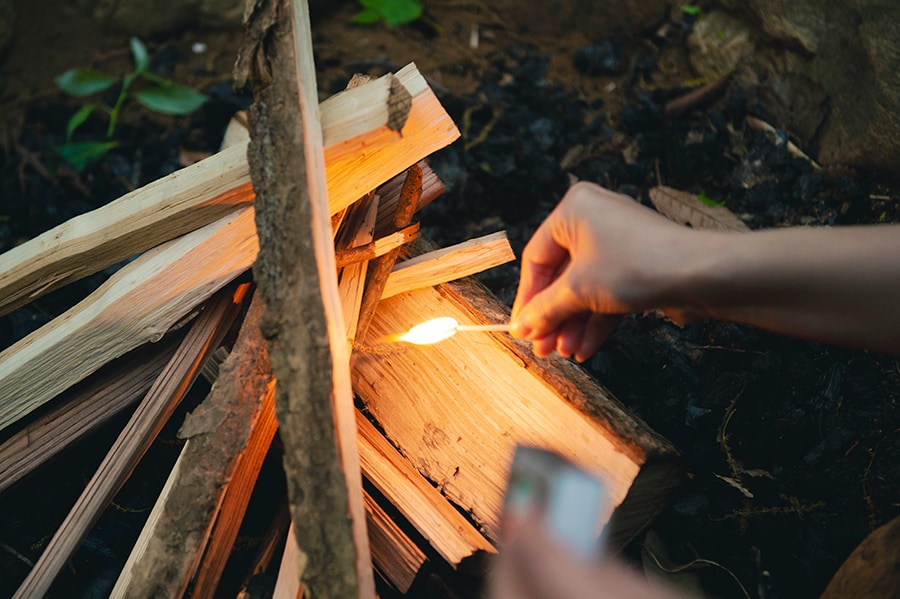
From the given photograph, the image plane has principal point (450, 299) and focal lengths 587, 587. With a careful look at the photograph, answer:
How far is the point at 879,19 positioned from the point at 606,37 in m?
1.73

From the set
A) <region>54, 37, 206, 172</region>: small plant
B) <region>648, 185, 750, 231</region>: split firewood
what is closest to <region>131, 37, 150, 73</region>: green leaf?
<region>54, 37, 206, 172</region>: small plant

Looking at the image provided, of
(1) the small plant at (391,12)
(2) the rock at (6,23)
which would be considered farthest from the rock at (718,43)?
(2) the rock at (6,23)

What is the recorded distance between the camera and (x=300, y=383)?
143 centimetres

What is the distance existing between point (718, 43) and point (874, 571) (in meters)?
3.23

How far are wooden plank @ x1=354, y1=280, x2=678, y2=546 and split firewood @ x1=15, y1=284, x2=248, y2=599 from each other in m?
0.54

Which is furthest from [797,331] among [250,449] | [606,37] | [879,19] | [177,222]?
[606,37]

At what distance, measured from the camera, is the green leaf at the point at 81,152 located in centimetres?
367

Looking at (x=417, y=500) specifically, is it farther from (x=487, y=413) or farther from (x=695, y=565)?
(x=695, y=565)

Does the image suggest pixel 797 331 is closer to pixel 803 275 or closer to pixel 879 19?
pixel 803 275

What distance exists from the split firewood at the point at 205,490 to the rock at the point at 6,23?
3645 mm

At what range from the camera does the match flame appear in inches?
73.9

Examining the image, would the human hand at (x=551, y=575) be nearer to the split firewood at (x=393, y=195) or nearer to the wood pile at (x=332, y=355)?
the wood pile at (x=332, y=355)

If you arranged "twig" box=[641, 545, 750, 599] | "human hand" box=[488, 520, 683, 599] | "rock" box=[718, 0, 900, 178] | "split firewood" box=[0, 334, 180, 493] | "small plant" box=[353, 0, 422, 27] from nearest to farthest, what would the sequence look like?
1. "human hand" box=[488, 520, 683, 599]
2. "split firewood" box=[0, 334, 180, 493]
3. "twig" box=[641, 545, 750, 599]
4. "rock" box=[718, 0, 900, 178]
5. "small plant" box=[353, 0, 422, 27]

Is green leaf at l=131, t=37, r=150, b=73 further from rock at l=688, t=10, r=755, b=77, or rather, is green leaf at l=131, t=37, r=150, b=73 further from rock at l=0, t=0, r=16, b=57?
rock at l=688, t=10, r=755, b=77
